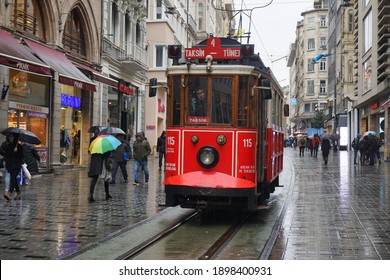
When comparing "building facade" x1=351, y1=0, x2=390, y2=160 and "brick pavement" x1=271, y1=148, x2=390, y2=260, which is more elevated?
"building facade" x1=351, y1=0, x2=390, y2=160

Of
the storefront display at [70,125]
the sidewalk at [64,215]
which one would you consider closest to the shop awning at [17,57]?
the sidewalk at [64,215]

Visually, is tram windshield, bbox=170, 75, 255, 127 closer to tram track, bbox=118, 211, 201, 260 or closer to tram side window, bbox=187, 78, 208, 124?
tram side window, bbox=187, 78, 208, 124

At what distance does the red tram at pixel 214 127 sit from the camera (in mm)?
9422

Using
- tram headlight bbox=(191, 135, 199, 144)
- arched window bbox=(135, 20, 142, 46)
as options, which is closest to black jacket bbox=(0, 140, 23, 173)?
tram headlight bbox=(191, 135, 199, 144)

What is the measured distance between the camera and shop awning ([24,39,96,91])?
1842 cm

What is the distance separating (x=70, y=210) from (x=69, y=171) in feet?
37.1

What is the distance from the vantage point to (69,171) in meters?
22.2

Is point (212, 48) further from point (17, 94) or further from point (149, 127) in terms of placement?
point (149, 127)

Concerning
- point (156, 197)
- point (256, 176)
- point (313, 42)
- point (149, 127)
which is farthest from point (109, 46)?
point (313, 42)

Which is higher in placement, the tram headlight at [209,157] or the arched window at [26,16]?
the arched window at [26,16]

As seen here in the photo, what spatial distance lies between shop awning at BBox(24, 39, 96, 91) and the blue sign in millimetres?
2116

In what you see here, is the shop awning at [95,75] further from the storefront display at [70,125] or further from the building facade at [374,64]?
the building facade at [374,64]

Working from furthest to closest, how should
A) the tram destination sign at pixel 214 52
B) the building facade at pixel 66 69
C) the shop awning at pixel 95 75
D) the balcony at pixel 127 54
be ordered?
the balcony at pixel 127 54 < the shop awning at pixel 95 75 < the building facade at pixel 66 69 < the tram destination sign at pixel 214 52

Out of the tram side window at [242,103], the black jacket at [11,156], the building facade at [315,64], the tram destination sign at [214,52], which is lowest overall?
the black jacket at [11,156]
